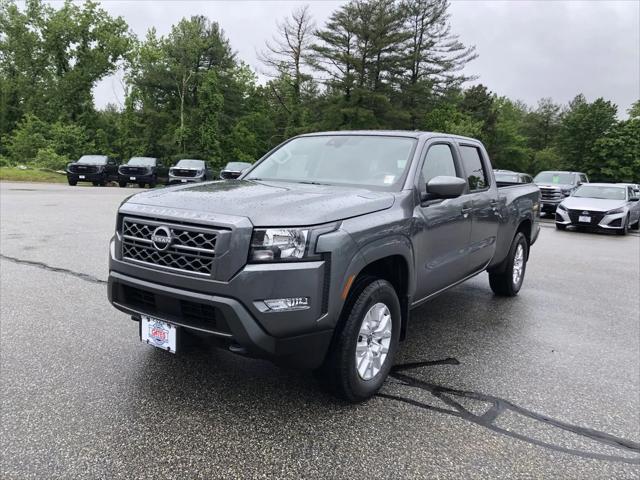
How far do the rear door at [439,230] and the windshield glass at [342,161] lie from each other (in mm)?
233

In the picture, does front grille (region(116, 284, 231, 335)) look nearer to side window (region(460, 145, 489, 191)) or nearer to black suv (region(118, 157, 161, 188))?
side window (region(460, 145, 489, 191))

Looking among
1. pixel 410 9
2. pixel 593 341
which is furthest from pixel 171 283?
pixel 410 9

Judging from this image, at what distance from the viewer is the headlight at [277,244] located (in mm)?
2789

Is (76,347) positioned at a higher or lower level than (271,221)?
lower

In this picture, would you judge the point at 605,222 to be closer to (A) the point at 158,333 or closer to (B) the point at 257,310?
(B) the point at 257,310

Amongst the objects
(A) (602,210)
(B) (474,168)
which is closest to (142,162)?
(A) (602,210)

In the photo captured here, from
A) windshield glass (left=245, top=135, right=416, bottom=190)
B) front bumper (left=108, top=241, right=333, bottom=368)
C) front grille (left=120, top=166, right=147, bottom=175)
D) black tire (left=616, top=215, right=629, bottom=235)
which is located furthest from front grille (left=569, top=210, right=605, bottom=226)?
front grille (left=120, top=166, right=147, bottom=175)

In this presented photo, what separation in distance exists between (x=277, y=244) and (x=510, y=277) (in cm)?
432

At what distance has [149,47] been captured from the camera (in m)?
48.7

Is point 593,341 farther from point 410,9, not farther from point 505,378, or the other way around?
point 410,9

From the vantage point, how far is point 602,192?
1634cm

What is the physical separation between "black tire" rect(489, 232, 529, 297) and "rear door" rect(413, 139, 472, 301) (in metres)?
1.55

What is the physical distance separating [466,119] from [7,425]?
163ft

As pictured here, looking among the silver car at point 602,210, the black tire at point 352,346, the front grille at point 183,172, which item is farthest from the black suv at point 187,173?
the black tire at point 352,346
